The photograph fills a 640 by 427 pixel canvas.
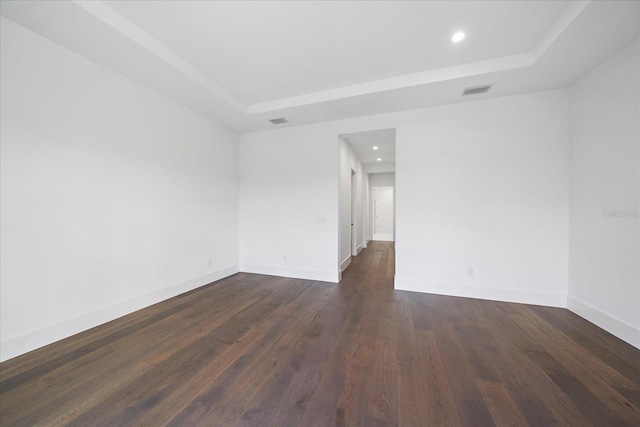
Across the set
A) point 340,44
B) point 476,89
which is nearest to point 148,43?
point 340,44

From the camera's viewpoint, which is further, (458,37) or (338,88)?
(338,88)

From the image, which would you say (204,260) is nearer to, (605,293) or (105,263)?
(105,263)

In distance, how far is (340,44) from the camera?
7.39 feet

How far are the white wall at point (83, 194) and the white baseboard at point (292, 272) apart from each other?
3.57ft

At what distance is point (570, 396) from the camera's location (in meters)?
1.46

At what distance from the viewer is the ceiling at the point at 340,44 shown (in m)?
1.82

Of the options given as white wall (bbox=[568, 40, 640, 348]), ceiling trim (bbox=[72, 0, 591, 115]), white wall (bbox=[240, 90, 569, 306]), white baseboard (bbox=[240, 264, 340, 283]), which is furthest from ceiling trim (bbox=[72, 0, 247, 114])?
white wall (bbox=[568, 40, 640, 348])

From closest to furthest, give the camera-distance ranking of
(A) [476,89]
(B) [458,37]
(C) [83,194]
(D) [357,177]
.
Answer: (B) [458,37], (C) [83,194], (A) [476,89], (D) [357,177]

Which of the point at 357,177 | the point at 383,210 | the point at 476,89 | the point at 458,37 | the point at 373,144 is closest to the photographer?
the point at 458,37

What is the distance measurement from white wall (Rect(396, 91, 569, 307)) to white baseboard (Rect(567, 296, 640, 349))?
171 mm

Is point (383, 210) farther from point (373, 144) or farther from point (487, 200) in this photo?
point (487, 200)

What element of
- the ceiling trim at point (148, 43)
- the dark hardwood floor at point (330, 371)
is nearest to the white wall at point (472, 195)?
the dark hardwood floor at point (330, 371)

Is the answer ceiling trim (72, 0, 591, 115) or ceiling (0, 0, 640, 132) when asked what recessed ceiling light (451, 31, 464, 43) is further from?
ceiling trim (72, 0, 591, 115)

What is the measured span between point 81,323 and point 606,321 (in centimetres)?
526
